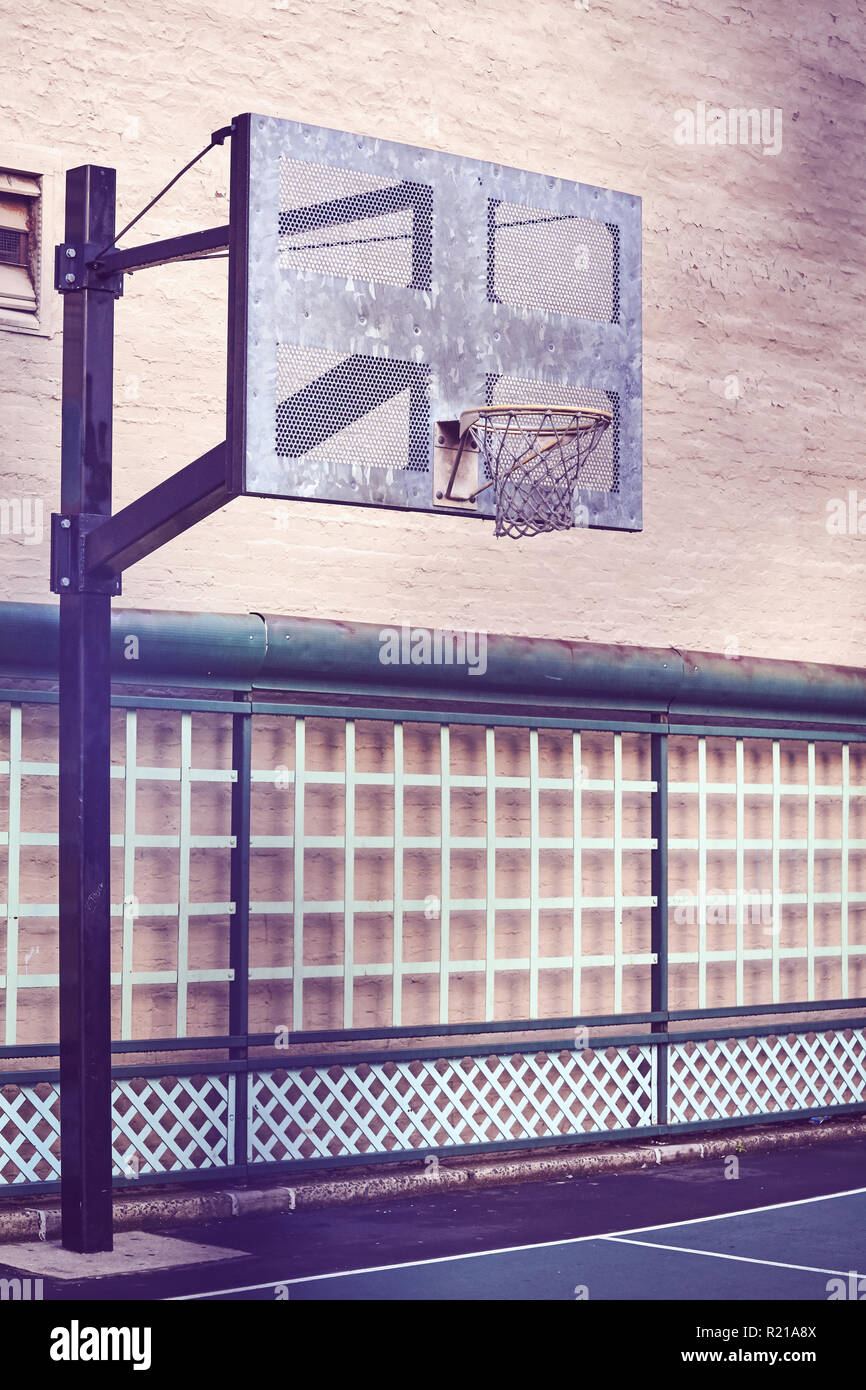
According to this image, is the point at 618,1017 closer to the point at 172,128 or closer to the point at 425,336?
the point at 425,336

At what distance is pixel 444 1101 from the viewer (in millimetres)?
11102

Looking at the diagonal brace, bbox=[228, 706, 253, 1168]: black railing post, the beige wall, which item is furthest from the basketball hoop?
the beige wall

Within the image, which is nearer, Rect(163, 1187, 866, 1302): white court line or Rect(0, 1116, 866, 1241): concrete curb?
Rect(163, 1187, 866, 1302): white court line

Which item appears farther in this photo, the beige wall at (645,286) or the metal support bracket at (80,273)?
the beige wall at (645,286)

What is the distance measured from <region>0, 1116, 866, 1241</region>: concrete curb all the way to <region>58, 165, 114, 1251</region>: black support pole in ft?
2.36

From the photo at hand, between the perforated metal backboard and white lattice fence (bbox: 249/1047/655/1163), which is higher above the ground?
the perforated metal backboard

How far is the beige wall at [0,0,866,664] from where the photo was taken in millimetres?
10250

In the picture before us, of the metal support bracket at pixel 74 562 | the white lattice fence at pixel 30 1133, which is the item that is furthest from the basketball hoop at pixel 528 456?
the white lattice fence at pixel 30 1133

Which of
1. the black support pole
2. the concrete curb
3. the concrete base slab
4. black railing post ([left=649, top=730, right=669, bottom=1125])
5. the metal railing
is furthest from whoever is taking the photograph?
black railing post ([left=649, top=730, right=669, bottom=1125])

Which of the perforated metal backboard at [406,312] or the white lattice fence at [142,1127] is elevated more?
the perforated metal backboard at [406,312]

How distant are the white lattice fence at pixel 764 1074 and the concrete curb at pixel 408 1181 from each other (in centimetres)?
17

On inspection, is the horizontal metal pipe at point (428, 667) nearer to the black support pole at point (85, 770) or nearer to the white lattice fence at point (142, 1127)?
the black support pole at point (85, 770)

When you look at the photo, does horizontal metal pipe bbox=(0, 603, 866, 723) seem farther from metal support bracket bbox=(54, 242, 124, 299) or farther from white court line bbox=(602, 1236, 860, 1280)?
white court line bbox=(602, 1236, 860, 1280)

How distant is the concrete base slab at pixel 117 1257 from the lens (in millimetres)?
8094
